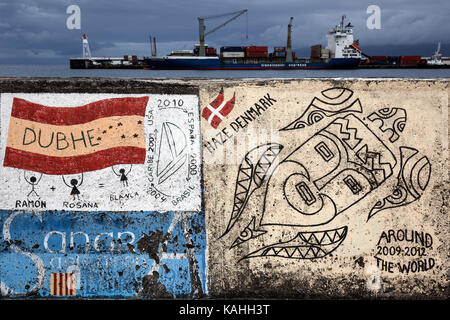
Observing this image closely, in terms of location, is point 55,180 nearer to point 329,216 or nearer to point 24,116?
point 24,116

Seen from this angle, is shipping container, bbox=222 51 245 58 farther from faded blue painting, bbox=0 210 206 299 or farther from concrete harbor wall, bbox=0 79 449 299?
faded blue painting, bbox=0 210 206 299

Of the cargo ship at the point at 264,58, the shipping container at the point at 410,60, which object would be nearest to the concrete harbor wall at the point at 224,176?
the cargo ship at the point at 264,58

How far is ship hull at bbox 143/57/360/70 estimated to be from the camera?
59562 mm

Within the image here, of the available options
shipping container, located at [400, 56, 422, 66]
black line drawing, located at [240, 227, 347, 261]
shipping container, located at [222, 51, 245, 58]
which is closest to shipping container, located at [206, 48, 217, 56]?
shipping container, located at [222, 51, 245, 58]

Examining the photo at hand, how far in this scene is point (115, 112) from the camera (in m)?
2.15

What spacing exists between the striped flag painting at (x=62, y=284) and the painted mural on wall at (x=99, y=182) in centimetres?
5

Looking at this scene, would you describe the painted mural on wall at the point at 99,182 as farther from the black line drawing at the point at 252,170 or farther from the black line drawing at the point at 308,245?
the black line drawing at the point at 308,245

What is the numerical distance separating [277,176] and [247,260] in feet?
1.84

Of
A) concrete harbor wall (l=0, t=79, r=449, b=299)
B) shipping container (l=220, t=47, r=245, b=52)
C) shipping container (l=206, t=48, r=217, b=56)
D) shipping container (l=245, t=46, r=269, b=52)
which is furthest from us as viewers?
shipping container (l=206, t=48, r=217, b=56)

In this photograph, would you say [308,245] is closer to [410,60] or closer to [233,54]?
[233,54]

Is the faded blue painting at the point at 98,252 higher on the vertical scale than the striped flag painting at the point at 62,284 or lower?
higher

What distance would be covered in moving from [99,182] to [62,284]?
0.69 meters

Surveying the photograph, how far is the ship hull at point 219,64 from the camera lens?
195ft

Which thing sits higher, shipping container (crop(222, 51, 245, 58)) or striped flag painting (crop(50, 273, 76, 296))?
shipping container (crop(222, 51, 245, 58))
